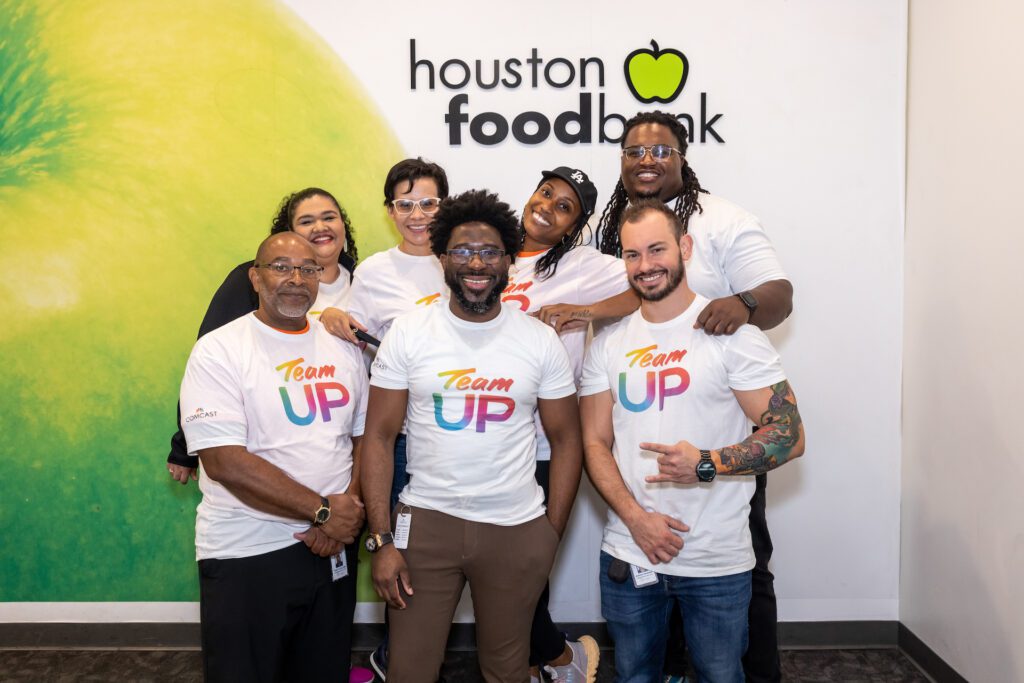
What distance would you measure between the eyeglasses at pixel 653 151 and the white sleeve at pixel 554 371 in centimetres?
84

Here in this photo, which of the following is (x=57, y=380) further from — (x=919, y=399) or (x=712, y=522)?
(x=919, y=399)

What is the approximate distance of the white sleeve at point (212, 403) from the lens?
2.38m

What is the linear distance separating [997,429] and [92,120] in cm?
418

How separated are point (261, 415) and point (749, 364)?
1513 mm

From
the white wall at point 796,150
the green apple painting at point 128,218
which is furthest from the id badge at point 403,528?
the green apple painting at point 128,218

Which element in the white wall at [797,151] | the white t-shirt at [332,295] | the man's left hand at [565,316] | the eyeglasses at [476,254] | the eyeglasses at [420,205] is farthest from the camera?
the white wall at [797,151]

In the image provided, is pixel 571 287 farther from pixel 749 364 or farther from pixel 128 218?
pixel 128 218

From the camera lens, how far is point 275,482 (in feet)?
7.85

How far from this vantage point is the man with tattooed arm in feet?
7.55

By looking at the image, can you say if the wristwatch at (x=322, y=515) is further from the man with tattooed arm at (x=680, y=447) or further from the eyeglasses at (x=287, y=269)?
the man with tattooed arm at (x=680, y=447)

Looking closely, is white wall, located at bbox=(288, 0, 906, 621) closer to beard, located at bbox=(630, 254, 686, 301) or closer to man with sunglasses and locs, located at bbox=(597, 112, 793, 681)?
man with sunglasses and locs, located at bbox=(597, 112, 793, 681)

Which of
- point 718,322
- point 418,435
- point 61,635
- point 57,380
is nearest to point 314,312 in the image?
point 418,435

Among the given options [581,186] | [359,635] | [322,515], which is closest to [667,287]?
[581,186]

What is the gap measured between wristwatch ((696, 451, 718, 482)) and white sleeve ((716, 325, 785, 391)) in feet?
0.81
